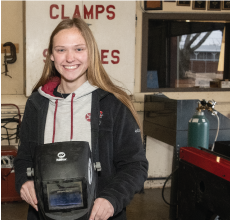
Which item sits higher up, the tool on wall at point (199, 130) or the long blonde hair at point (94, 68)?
the long blonde hair at point (94, 68)

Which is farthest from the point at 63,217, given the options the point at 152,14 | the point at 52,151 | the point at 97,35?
the point at 152,14

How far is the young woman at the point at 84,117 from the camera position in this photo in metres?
1.27

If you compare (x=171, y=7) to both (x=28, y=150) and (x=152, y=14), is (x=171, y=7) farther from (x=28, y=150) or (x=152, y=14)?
(x=28, y=150)

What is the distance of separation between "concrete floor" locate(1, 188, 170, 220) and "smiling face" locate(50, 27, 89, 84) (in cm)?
197

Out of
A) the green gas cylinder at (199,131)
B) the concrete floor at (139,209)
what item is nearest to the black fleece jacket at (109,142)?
the green gas cylinder at (199,131)

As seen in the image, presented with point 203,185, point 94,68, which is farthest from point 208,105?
point 94,68

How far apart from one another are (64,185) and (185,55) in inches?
122

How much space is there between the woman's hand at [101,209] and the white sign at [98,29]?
7.92 feet

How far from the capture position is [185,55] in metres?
3.75

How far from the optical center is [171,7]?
357 centimetres

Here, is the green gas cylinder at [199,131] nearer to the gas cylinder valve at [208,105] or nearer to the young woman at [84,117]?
the gas cylinder valve at [208,105]

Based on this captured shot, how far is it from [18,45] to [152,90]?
1489mm

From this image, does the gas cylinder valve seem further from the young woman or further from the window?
the window

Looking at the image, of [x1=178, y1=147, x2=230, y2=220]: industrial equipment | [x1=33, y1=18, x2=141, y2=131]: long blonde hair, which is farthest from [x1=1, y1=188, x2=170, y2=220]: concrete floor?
[x1=33, y1=18, x2=141, y2=131]: long blonde hair
